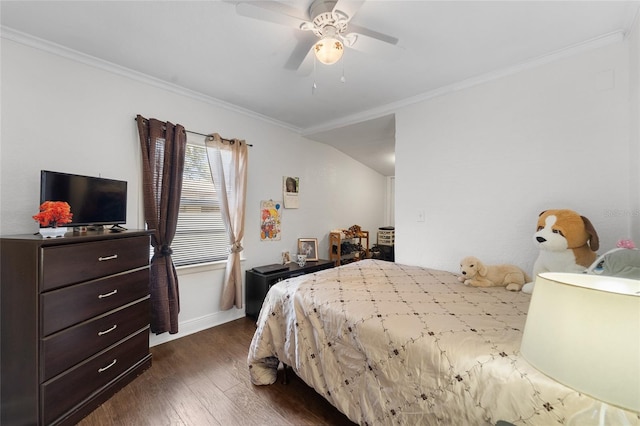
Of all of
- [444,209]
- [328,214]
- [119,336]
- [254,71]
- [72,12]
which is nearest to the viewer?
[72,12]

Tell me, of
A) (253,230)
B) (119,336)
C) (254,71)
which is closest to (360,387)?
(119,336)

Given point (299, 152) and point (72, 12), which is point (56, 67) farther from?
point (299, 152)

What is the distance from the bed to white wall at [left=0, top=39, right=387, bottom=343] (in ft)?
4.72

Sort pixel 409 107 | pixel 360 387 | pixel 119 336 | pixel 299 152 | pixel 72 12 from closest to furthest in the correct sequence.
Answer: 1. pixel 360 387
2. pixel 72 12
3. pixel 119 336
4. pixel 409 107
5. pixel 299 152

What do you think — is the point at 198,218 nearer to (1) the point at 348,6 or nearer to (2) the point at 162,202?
(2) the point at 162,202

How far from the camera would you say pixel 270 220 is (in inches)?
131

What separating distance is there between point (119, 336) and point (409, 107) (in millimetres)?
3219

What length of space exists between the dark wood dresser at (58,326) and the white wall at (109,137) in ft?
1.98

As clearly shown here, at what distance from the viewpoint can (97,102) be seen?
2078 mm

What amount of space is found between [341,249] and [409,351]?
2.92 m

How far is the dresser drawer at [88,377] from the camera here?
1378mm

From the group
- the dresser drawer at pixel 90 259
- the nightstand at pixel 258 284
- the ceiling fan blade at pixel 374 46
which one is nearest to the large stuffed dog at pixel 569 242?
the ceiling fan blade at pixel 374 46

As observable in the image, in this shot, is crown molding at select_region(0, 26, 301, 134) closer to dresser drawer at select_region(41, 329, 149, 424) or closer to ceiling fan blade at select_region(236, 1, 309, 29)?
ceiling fan blade at select_region(236, 1, 309, 29)

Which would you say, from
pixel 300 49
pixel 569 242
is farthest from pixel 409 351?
pixel 300 49
